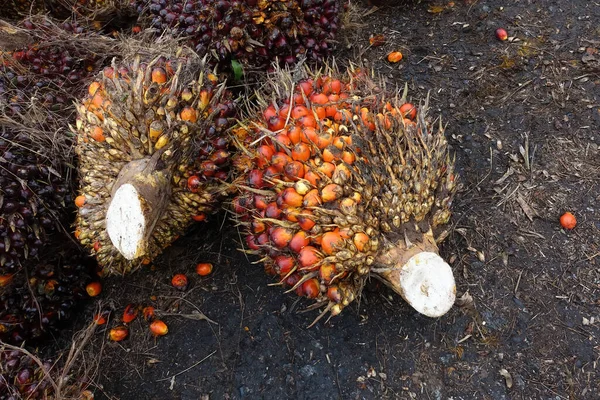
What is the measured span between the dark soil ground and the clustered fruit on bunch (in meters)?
0.25

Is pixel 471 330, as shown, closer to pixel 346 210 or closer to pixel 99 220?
pixel 346 210

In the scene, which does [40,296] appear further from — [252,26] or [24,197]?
[252,26]

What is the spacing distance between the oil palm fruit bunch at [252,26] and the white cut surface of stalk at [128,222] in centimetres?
105

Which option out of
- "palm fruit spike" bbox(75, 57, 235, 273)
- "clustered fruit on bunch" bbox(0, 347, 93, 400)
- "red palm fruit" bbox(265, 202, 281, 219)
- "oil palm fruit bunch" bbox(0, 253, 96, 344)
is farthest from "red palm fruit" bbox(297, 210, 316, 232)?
"oil palm fruit bunch" bbox(0, 253, 96, 344)

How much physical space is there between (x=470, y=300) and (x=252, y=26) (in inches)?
73.2

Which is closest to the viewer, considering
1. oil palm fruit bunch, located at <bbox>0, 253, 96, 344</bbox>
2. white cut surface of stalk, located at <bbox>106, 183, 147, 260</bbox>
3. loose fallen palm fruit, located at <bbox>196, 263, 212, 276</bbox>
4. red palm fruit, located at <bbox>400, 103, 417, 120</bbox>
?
white cut surface of stalk, located at <bbox>106, 183, 147, 260</bbox>

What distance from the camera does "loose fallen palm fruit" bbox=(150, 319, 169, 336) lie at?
8.88 ft

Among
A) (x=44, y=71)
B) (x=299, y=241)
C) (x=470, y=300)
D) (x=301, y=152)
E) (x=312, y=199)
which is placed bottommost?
(x=470, y=300)

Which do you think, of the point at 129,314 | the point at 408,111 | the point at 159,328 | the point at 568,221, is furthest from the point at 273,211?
the point at 568,221

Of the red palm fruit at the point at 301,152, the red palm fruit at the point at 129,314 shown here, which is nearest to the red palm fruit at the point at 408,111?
the red palm fruit at the point at 301,152

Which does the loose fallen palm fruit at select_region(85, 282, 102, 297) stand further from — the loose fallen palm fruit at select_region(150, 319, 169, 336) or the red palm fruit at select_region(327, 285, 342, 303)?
the red palm fruit at select_region(327, 285, 342, 303)

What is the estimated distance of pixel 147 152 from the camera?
2.28 metres

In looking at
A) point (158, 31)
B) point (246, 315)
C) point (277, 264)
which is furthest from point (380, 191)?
point (158, 31)

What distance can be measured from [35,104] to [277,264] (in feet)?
5.38
